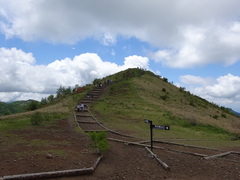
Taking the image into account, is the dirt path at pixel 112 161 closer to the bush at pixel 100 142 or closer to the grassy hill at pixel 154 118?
the bush at pixel 100 142

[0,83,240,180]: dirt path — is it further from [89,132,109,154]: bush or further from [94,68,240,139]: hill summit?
[94,68,240,139]: hill summit

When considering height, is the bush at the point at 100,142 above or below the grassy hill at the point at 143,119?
below

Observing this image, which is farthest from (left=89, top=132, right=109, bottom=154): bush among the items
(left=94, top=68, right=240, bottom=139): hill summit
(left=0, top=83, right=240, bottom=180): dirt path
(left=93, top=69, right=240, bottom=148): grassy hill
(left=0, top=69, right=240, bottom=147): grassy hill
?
(left=94, top=68, right=240, bottom=139): hill summit

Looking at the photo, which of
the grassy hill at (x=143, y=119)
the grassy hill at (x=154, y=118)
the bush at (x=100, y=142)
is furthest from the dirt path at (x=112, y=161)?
the grassy hill at (x=154, y=118)

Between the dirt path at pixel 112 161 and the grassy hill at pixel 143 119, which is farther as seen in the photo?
the grassy hill at pixel 143 119

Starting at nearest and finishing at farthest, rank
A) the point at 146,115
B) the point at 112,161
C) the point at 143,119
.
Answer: the point at 112,161, the point at 143,119, the point at 146,115

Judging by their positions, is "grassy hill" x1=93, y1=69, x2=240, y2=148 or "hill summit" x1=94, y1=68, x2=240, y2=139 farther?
"hill summit" x1=94, y1=68, x2=240, y2=139

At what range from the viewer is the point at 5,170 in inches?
238

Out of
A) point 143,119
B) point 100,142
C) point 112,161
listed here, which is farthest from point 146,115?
point 112,161

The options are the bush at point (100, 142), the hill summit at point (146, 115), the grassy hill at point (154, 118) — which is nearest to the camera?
the bush at point (100, 142)

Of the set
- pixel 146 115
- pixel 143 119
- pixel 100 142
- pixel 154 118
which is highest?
pixel 146 115

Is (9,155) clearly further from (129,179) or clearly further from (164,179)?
(164,179)

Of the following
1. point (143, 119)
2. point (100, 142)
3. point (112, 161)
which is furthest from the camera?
point (143, 119)

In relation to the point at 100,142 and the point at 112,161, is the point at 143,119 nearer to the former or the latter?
the point at 100,142
